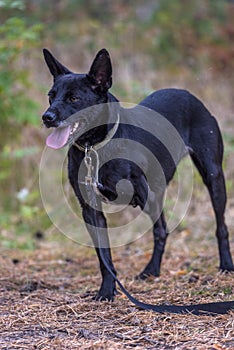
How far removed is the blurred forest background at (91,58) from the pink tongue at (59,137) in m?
2.84

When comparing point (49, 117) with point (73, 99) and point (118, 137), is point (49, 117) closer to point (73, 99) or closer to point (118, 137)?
point (73, 99)

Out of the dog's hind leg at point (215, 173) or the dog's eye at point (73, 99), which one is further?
the dog's hind leg at point (215, 173)

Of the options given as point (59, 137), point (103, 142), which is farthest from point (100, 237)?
point (59, 137)

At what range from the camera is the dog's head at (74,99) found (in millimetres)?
3765

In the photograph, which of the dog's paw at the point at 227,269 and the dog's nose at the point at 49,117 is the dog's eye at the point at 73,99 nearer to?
the dog's nose at the point at 49,117

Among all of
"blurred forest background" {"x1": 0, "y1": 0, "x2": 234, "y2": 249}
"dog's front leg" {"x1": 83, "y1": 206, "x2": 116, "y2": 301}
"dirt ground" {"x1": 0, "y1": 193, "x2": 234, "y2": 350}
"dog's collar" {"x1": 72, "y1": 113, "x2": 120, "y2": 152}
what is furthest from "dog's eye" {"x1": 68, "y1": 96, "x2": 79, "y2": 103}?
"blurred forest background" {"x1": 0, "y1": 0, "x2": 234, "y2": 249}

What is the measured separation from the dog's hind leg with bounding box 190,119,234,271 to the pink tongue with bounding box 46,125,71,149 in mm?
1472

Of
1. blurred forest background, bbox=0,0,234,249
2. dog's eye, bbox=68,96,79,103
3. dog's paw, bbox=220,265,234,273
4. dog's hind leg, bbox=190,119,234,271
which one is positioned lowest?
dog's paw, bbox=220,265,234,273

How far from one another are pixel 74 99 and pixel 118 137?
1.46 ft

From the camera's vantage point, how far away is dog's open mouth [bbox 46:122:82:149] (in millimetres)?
3770

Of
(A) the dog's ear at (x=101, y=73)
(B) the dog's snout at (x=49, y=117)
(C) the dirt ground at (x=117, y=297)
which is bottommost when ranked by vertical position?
(C) the dirt ground at (x=117, y=297)

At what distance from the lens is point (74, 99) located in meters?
3.87

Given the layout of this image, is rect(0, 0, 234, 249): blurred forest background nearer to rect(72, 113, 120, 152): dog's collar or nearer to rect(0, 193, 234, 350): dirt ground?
rect(0, 193, 234, 350): dirt ground

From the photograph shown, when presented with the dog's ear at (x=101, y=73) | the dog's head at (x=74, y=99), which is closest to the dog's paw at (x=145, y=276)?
the dog's head at (x=74, y=99)
